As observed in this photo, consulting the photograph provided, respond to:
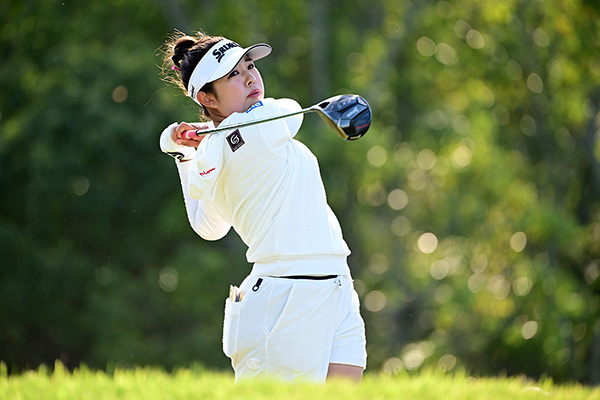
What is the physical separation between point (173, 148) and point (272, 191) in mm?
587

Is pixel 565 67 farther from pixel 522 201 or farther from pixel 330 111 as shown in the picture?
pixel 330 111

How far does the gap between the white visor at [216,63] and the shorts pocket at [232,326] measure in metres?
0.92

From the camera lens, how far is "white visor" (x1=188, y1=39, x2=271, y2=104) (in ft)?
14.4

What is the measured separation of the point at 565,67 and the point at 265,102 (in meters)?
11.0

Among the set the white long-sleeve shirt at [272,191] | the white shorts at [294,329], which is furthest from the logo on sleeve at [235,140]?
the white shorts at [294,329]

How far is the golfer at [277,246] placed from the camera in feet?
13.9

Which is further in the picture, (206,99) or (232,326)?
(206,99)

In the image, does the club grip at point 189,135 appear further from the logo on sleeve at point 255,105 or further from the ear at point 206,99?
the logo on sleeve at point 255,105

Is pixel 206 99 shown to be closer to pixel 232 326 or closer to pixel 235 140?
pixel 235 140

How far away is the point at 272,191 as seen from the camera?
4.27 meters

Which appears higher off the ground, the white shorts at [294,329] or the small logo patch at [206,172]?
the small logo patch at [206,172]

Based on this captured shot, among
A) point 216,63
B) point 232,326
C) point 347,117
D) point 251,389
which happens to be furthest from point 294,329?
point 216,63

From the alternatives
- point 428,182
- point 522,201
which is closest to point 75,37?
point 428,182

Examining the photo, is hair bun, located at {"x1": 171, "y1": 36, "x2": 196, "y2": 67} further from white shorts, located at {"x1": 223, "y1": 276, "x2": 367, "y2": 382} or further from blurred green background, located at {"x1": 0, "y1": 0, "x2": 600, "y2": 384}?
blurred green background, located at {"x1": 0, "y1": 0, "x2": 600, "y2": 384}
